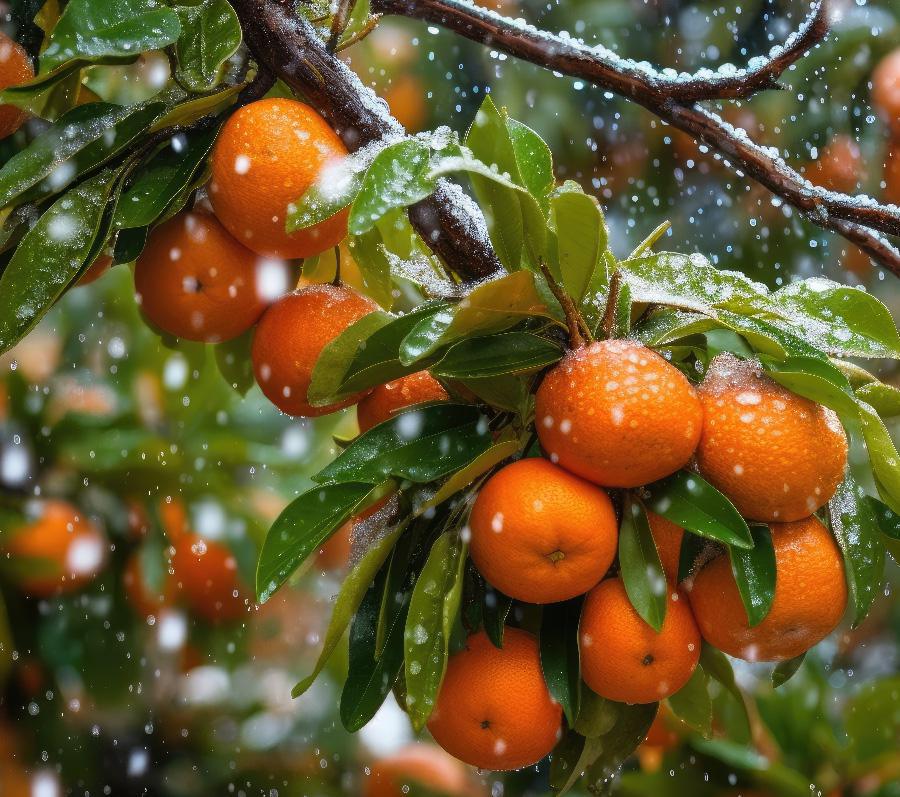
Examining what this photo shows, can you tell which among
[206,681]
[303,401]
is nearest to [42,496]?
[206,681]

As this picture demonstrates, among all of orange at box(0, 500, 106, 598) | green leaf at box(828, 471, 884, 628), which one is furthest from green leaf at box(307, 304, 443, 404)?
orange at box(0, 500, 106, 598)

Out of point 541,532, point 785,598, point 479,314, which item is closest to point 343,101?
point 479,314

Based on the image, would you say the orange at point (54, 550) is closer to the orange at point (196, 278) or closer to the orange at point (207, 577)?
the orange at point (207, 577)

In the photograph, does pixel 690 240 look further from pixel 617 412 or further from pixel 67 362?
pixel 617 412

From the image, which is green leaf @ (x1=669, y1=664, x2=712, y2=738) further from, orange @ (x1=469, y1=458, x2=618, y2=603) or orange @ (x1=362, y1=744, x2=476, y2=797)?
orange @ (x1=362, y1=744, x2=476, y2=797)

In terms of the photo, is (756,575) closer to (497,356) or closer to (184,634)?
(497,356)

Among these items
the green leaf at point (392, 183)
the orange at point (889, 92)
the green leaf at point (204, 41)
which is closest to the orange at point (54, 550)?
the green leaf at point (204, 41)
